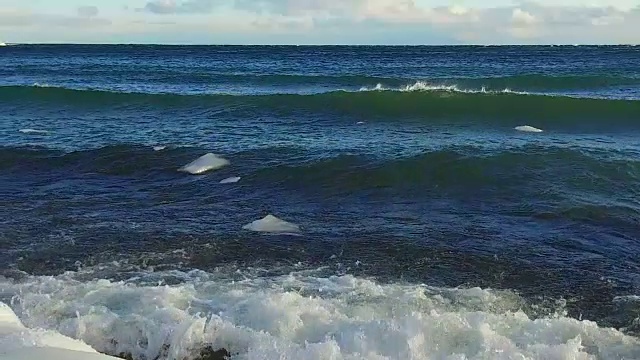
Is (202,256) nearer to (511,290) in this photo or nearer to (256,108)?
(511,290)

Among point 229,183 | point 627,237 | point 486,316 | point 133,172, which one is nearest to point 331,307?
point 486,316

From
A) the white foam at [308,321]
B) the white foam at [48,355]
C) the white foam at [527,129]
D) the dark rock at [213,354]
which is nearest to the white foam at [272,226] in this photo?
the white foam at [308,321]

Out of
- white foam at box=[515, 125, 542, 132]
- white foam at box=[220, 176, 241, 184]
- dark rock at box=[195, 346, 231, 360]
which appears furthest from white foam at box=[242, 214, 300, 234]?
white foam at box=[515, 125, 542, 132]

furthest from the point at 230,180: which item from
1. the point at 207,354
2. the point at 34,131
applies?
the point at 34,131

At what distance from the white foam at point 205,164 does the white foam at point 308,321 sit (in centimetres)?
539

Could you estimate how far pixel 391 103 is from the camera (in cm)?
2002

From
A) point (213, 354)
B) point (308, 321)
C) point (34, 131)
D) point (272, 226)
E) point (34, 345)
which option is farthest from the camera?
point (34, 131)

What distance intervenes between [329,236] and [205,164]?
182 inches

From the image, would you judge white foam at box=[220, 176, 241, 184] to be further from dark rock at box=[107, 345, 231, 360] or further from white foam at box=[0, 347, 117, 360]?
white foam at box=[0, 347, 117, 360]

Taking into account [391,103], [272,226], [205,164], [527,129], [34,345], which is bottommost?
[272,226]

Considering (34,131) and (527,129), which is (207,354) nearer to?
(527,129)

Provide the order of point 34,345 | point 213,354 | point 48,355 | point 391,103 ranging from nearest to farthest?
1. point 48,355
2. point 34,345
3. point 213,354
4. point 391,103

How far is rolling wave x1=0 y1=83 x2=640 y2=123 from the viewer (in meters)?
18.5

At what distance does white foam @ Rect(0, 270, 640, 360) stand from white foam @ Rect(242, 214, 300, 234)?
1.87m
